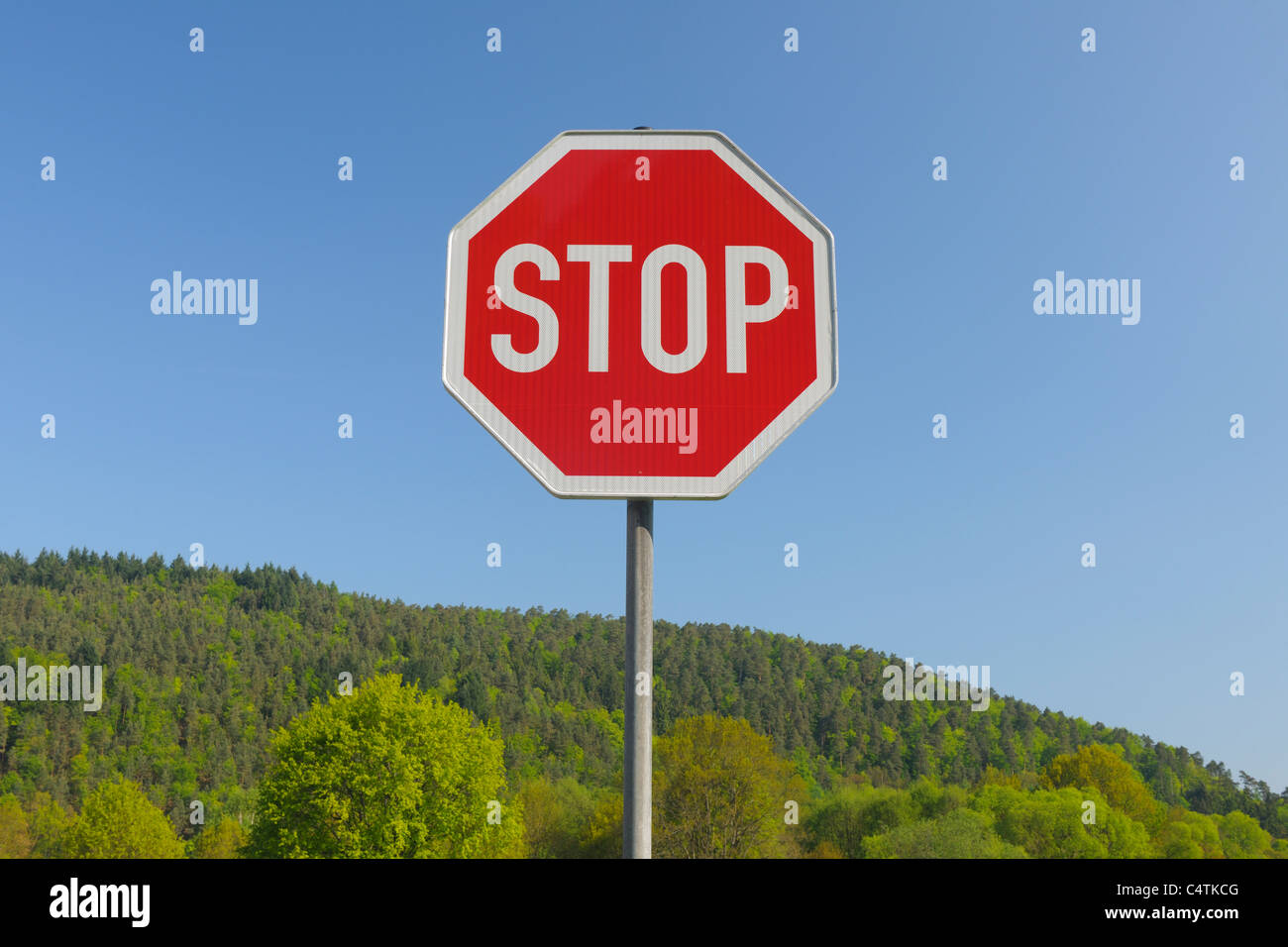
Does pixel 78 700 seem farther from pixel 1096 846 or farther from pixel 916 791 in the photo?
pixel 1096 846

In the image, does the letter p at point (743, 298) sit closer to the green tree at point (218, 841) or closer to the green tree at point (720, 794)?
the green tree at point (720, 794)

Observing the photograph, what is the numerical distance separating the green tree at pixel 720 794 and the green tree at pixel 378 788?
11.6 meters

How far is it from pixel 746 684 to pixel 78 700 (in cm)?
9658

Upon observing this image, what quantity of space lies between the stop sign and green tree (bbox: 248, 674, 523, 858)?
41.8 metres

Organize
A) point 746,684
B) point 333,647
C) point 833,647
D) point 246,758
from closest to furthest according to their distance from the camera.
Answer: point 246,758 < point 746,684 < point 333,647 < point 833,647

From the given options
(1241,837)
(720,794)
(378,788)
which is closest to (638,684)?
(378,788)

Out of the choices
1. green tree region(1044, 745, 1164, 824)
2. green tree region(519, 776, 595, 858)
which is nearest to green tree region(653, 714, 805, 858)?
green tree region(519, 776, 595, 858)

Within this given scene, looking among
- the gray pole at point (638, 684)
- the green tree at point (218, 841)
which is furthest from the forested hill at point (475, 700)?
the gray pole at point (638, 684)

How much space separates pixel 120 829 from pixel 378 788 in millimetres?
29652

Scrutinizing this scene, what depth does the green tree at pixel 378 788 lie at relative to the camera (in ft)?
133

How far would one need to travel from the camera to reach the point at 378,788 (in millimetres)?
41562

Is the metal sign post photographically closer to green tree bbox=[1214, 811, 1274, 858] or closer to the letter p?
the letter p

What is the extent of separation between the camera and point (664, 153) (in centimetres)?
307
